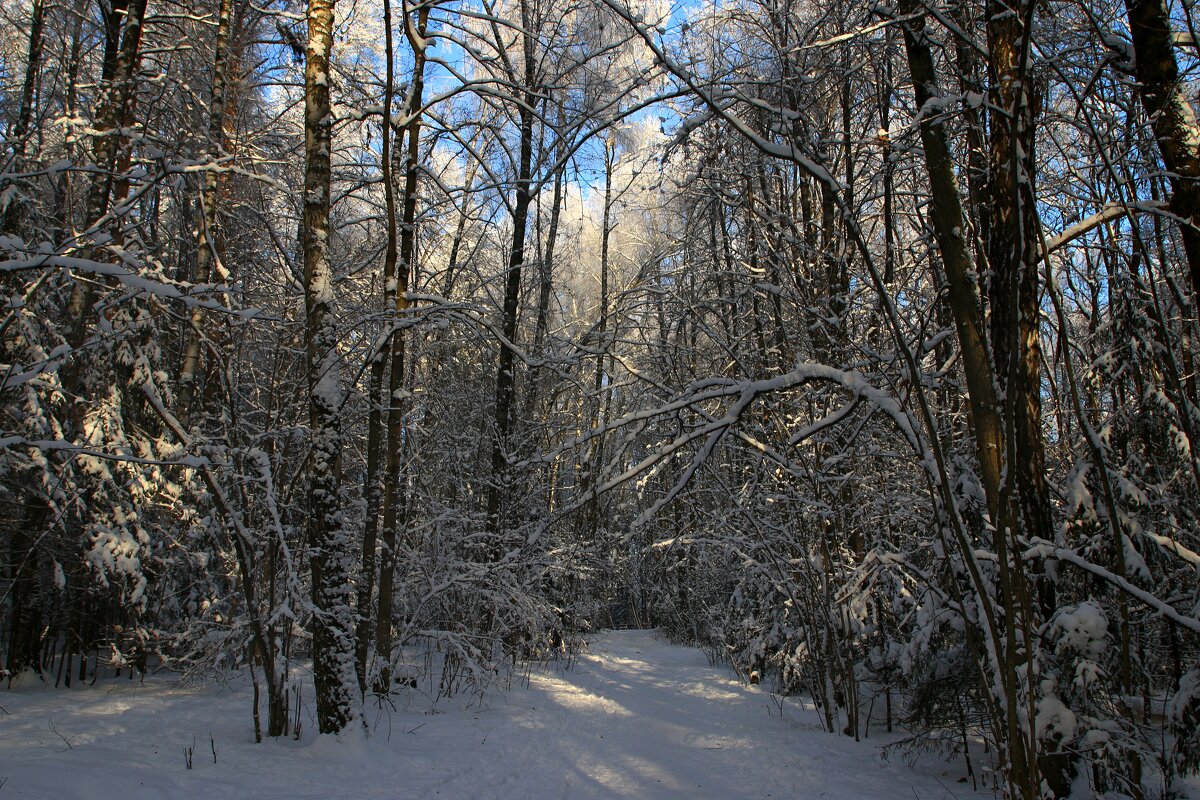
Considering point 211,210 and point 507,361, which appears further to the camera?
point 507,361

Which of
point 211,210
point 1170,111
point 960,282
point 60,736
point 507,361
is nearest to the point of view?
point 960,282

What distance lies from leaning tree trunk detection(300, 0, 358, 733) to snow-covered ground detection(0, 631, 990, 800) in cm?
47

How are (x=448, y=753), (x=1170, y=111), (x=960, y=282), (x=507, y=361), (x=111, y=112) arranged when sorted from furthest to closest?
(x=507, y=361) < (x=111, y=112) < (x=448, y=753) < (x=1170, y=111) < (x=960, y=282)

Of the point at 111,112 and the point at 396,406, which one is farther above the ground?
the point at 111,112

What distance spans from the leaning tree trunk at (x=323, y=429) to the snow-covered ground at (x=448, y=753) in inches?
18.5

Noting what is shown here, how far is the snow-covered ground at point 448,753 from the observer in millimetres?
3771

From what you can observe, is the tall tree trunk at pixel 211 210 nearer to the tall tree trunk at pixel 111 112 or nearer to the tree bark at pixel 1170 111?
the tall tree trunk at pixel 111 112

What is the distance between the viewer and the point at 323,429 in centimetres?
518

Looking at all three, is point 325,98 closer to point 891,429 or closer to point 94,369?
point 94,369

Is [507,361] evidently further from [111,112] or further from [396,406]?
[111,112]

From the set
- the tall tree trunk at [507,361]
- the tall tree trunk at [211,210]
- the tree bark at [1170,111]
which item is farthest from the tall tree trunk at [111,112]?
the tree bark at [1170,111]

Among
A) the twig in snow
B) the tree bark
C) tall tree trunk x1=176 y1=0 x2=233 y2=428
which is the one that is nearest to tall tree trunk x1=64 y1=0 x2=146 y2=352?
tall tree trunk x1=176 y1=0 x2=233 y2=428

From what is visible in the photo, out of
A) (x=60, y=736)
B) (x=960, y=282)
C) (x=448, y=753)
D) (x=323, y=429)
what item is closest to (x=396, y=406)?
(x=323, y=429)

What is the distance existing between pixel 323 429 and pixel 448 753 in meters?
2.64
